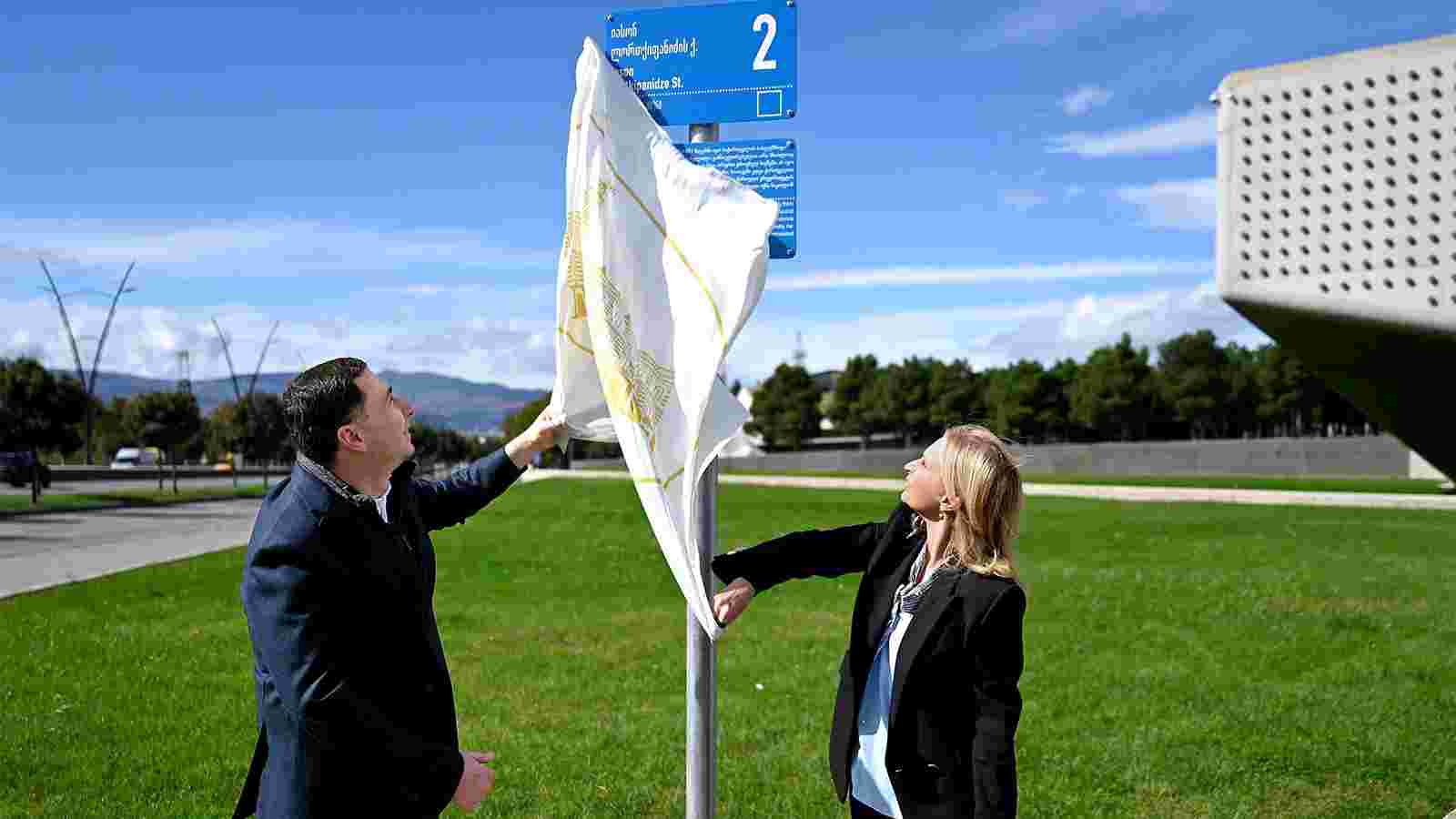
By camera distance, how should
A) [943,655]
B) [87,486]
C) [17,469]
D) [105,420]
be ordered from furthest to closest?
[105,420] < [87,486] < [17,469] < [943,655]

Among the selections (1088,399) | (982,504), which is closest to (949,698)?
(982,504)

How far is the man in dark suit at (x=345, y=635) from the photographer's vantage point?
279 centimetres

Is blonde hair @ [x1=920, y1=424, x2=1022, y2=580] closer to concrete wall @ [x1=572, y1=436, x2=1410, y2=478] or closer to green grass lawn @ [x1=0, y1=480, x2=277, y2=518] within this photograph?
green grass lawn @ [x1=0, y1=480, x2=277, y2=518]

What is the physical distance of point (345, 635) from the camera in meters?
2.82

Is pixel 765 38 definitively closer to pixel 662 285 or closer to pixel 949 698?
pixel 662 285

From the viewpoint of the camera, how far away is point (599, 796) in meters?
5.80

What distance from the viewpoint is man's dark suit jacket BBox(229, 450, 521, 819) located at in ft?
9.15

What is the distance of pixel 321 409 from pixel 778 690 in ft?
18.3

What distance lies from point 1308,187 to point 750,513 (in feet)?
81.0

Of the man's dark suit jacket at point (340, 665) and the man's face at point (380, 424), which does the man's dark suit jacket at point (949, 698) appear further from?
the man's face at point (380, 424)

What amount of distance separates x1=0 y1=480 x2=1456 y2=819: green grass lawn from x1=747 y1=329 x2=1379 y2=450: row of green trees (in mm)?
54412

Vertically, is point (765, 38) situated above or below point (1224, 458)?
above

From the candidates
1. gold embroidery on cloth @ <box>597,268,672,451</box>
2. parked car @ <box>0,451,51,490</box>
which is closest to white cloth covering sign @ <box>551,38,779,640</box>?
gold embroidery on cloth @ <box>597,268,672,451</box>

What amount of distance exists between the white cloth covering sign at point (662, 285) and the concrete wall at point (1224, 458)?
34688 mm
